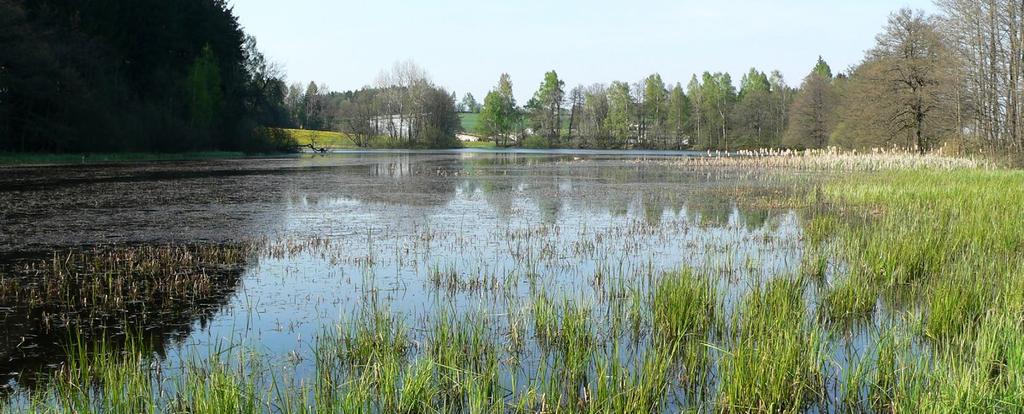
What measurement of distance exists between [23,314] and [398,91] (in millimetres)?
95607

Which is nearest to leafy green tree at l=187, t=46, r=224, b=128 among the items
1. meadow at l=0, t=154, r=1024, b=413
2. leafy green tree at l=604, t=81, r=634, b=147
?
meadow at l=0, t=154, r=1024, b=413

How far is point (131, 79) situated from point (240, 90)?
11122mm

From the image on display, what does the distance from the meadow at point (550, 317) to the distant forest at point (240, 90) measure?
21.1m

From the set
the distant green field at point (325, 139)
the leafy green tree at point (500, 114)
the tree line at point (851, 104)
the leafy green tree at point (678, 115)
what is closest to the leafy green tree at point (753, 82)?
the tree line at point (851, 104)

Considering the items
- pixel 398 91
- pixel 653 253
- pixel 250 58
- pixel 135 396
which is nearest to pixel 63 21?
pixel 250 58

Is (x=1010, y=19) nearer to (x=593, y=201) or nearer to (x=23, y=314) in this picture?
(x=593, y=201)

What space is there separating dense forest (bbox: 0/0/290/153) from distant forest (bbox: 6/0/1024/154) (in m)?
0.09

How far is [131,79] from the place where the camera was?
167 feet

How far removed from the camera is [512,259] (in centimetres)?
992

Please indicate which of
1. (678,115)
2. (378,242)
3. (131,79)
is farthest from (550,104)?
(378,242)

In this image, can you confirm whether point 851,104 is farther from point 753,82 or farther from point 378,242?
point 753,82

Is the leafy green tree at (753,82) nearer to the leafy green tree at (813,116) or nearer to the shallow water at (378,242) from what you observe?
the leafy green tree at (813,116)

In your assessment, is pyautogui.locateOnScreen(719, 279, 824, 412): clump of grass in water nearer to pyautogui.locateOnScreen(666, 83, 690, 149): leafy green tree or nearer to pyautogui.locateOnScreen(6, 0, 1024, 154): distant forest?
pyautogui.locateOnScreen(6, 0, 1024, 154): distant forest

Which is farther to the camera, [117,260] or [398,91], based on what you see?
[398,91]
